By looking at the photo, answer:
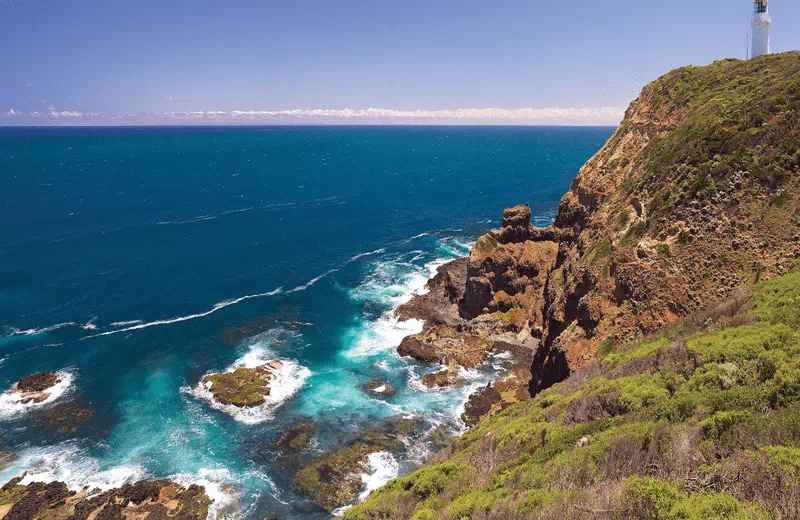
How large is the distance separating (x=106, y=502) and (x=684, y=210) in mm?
53860

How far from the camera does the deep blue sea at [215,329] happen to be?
153 feet

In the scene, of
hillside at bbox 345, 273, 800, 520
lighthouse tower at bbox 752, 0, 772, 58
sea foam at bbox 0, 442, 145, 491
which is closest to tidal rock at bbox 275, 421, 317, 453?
sea foam at bbox 0, 442, 145, 491

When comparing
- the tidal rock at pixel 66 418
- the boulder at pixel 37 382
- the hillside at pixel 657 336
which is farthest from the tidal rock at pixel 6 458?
the hillside at pixel 657 336

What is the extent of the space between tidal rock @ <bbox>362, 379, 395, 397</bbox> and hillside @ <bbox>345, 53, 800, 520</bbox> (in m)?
6.90

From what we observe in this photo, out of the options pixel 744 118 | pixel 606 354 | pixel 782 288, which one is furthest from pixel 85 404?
pixel 744 118

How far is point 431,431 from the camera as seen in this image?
49.5 meters

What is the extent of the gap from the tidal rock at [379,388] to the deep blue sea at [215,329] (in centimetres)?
86

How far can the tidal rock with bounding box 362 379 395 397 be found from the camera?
185 feet

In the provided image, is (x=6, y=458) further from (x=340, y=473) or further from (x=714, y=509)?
(x=714, y=509)

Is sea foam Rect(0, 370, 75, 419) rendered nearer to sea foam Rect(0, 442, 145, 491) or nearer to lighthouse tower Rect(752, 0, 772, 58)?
sea foam Rect(0, 442, 145, 491)

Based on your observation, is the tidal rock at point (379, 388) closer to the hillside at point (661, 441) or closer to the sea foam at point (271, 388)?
the sea foam at point (271, 388)

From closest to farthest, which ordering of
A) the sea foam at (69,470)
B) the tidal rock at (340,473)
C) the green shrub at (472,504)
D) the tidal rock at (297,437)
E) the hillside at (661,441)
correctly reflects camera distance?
1. the hillside at (661,441)
2. the green shrub at (472,504)
3. the tidal rock at (340,473)
4. the sea foam at (69,470)
5. the tidal rock at (297,437)

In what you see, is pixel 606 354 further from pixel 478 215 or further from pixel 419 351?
pixel 478 215

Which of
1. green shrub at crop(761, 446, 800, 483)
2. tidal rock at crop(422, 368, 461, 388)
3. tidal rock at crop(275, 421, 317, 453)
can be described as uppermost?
green shrub at crop(761, 446, 800, 483)
